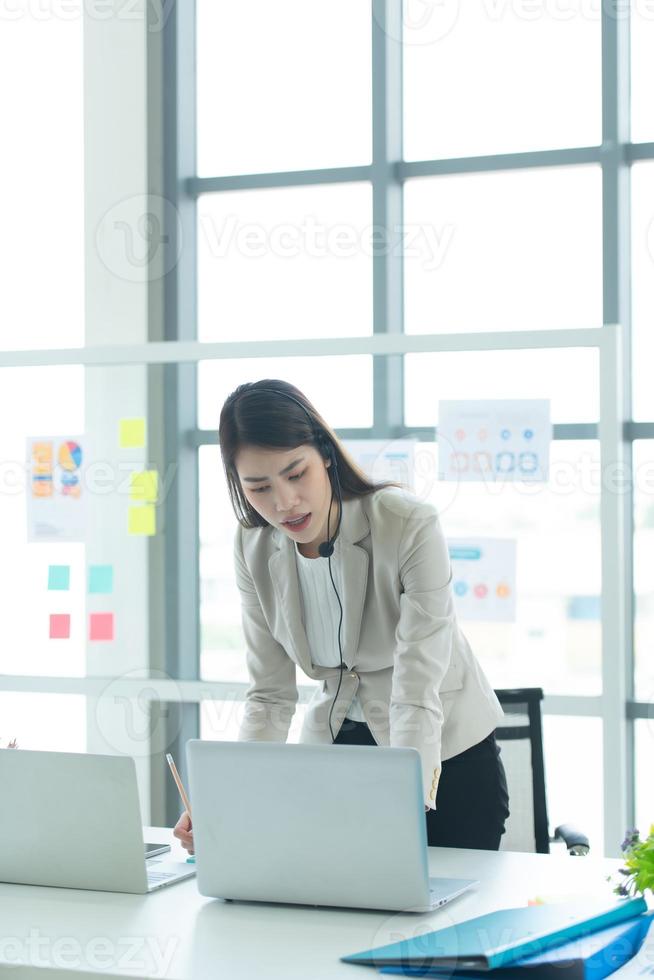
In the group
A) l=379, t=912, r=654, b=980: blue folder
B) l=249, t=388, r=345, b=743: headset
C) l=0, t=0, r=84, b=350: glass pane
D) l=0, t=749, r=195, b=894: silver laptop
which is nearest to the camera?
l=379, t=912, r=654, b=980: blue folder

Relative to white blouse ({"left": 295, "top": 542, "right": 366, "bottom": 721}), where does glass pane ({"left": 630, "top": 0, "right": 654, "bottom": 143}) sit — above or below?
above

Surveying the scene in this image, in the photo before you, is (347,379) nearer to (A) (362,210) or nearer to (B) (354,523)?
(A) (362,210)

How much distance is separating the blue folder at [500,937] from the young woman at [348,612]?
37 cm

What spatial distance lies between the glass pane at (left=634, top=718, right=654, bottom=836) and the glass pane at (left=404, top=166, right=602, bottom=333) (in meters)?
1.28

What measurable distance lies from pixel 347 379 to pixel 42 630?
1.26 meters

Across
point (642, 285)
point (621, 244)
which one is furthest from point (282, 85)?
point (642, 285)

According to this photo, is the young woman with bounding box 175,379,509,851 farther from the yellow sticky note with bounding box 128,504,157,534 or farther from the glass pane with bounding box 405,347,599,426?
the yellow sticky note with bounding box 128,504,157,534

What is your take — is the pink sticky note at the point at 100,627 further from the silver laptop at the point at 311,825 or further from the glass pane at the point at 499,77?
the silver laptop at the point at 311,825

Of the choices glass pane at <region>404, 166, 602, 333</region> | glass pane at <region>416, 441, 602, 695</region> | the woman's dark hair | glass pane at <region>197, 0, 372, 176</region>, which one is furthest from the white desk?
glass pane at <region>197, 0, 372, 176</region>

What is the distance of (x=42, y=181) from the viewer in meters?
4.09

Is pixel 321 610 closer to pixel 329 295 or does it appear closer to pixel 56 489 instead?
pixel 56 489

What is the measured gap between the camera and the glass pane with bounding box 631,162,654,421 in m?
3.60

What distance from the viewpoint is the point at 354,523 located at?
2.04m

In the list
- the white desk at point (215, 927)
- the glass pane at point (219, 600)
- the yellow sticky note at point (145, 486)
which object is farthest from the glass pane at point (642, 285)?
the white desk at point (215, 927)
